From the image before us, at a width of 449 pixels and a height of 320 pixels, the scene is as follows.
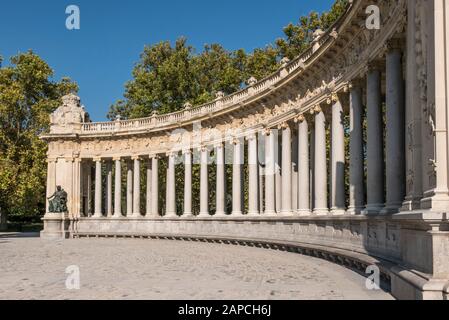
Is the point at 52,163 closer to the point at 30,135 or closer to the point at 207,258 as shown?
the point at 30,135

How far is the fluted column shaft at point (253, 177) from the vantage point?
47.8 m

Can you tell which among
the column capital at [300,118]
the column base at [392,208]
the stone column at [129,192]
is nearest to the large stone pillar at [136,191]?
the stone column at [129,192]

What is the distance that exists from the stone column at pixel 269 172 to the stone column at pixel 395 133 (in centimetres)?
2147

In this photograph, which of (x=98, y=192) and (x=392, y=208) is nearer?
(x=392, y=208)

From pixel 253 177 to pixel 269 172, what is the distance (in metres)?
3.30

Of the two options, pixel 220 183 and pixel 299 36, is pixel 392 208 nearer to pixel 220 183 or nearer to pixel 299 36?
pixel 220 183

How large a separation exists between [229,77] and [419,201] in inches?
2460

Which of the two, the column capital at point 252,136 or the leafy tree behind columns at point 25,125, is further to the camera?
the leafy tree behind columns at point 25,125

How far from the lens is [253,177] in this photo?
Answer: 4903 centimetres

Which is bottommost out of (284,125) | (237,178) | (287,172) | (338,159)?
(237,178)

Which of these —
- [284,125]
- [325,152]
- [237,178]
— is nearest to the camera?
[325,152]

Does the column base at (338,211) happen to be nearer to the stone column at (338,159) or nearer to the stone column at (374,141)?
the stone column at (338,159)

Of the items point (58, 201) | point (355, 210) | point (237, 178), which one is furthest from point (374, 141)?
point (58, 201)

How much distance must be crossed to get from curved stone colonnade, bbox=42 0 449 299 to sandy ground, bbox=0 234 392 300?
1.76 m
